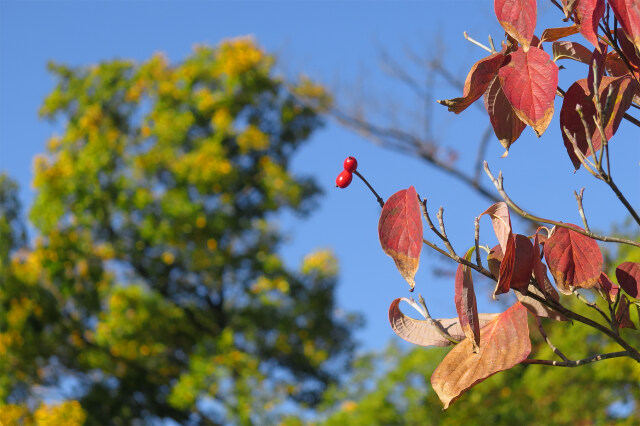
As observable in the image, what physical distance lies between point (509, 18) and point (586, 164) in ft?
0.51

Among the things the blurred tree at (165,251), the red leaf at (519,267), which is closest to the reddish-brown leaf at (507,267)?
the red leaf at (519,267)

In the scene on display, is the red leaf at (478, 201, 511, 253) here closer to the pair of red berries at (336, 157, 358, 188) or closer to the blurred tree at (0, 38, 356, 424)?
the pair of red berries at (336, 157, 358, 188)

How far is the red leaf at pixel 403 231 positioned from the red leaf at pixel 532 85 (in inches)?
5.0

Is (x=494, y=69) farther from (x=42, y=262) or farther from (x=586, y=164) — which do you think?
(x=42, y=262)

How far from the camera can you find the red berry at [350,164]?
27.3 inches

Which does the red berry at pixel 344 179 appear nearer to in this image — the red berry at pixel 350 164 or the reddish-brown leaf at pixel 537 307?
the red berry at pixel 350 164

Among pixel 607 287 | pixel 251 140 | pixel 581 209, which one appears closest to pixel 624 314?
pixel 607 287

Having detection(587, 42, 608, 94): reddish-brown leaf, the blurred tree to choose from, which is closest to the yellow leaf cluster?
the blurred tree

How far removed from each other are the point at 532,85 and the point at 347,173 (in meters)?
0.19

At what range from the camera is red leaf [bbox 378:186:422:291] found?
0.64 m

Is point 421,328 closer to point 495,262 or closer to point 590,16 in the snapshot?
point 495,262

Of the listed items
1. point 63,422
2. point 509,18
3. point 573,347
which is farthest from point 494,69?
point 63,422

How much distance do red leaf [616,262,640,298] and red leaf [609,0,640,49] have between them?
0.26m

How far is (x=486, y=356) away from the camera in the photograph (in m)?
0.69
